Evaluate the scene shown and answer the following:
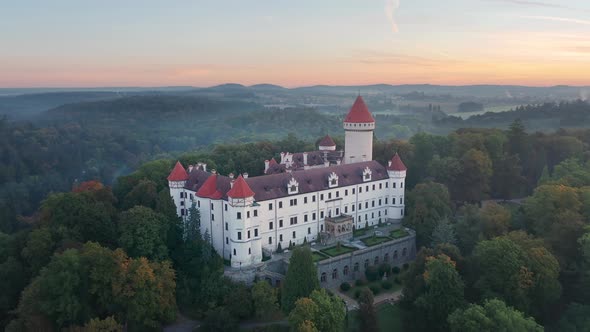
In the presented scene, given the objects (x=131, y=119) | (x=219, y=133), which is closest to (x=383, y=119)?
(x=219, y=133)

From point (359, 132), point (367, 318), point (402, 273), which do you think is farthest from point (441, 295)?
point (359, 132)

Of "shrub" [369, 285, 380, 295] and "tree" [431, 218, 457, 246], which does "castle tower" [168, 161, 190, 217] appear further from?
"tree" [431, 218, 457, 246]

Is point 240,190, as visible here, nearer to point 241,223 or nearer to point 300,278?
point 241,223

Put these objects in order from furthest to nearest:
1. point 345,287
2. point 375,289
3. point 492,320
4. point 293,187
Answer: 1. point 293,187
2. point 345,287
3. point 375,289
4. point 492,320

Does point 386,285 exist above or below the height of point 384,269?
below

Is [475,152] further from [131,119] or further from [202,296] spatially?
[131,119]

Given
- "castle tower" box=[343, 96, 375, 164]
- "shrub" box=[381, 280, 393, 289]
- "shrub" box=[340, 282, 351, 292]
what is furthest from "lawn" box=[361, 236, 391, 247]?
"castle tower" box=[343, 96, 375, 164]
